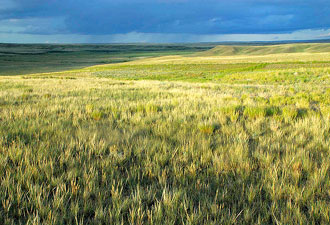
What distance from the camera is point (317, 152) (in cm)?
337

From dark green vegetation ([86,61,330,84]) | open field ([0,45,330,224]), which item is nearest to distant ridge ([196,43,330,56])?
dark green vegetation ([86,61,330,84])

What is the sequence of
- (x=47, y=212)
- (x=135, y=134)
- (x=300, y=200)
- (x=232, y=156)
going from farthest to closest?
1. (x=135, y=134)
2. (x=232, y=156)
3. (x=300, y=200)
4. (x=47, y=212)

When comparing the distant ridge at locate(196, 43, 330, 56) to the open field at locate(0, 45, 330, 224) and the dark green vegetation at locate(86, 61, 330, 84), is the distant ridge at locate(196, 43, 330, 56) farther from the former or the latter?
the open field at locate(0, 45, 330, 224)

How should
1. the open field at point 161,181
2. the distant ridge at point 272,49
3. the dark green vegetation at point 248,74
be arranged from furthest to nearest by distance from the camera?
the distant ridge at point 272,49 < the dark green vegetation at point 248,74 < the open field at point 161,181

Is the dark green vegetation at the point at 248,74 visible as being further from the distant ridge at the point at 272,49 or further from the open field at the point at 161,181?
the distant ridge at the point at 272,49

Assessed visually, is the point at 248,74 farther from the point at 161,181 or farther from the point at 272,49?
the point at 272,49

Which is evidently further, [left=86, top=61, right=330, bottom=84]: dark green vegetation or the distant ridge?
the distant ridge

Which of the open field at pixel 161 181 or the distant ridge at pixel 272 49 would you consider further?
the distant ridge at pixel 272 49

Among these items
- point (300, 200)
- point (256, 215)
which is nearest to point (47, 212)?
point (256, 215)

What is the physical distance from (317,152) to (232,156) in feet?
4.80

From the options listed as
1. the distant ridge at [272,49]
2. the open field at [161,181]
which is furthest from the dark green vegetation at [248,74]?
the distant ridge at [272,49]

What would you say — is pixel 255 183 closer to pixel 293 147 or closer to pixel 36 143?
pixel 293 147

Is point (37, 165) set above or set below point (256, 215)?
above

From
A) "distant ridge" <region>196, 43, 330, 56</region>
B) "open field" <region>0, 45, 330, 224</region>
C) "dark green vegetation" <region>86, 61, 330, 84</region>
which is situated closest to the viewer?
"open field" <region>0, 45, 330, 224</region>
